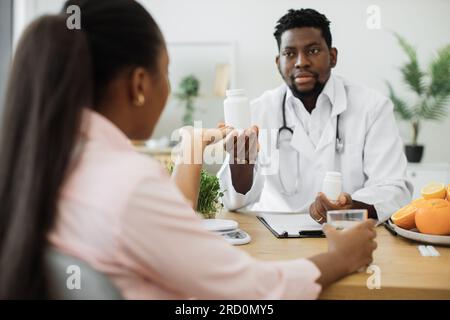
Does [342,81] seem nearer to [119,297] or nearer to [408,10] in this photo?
[119,297]

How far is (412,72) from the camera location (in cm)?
351

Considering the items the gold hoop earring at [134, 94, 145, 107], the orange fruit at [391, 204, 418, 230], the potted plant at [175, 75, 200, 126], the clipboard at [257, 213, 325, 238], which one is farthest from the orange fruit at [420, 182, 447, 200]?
the potted plant at [175, 75, 200, 126]

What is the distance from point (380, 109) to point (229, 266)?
138cm

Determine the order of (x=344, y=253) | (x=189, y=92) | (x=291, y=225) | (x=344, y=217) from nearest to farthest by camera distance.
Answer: (x=344, y=253), (x=344, y=217), (x=291, y=225), (x=189, y=92)

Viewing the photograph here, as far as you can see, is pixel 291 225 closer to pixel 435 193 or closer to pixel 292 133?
pixel 435 193

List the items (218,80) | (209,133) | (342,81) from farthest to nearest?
1. (218,80)
2. (342,81)
3. (209,133)

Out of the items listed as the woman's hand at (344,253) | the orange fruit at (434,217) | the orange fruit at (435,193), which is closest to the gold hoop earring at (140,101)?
the woman's hand at (344,253)

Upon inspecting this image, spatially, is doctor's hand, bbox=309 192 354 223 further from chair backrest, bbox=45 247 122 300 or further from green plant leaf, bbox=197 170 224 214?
chair backrest, bbox=45 247 122 300

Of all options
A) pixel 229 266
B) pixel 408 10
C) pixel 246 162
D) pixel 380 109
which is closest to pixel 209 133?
pixel 246 162

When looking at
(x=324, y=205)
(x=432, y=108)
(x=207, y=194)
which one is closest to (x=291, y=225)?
(x=324, y=205)

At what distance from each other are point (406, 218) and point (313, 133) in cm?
77

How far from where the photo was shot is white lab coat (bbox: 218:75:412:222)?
1799 millimetres

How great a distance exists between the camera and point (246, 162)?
161 cm

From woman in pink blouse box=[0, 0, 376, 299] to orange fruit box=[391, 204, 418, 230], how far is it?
62 cm
